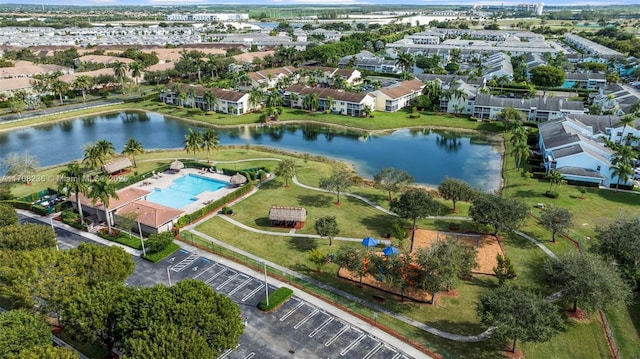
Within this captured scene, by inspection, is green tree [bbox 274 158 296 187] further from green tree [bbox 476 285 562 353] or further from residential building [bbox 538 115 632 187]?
residential building [bbox 538 115 632 187]

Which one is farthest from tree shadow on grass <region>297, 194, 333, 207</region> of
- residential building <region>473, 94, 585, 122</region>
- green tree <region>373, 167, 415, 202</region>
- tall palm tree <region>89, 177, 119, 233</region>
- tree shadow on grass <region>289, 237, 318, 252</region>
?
residential building <region>473, 94, 585, 122</region>

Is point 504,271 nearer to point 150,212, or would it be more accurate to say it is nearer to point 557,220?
point 557,220

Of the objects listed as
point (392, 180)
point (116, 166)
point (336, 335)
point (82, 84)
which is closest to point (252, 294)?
point (336, 335)

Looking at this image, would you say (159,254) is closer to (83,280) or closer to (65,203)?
(83,280)

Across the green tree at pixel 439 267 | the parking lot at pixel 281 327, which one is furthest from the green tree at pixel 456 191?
the parking lot at pixel 281 327

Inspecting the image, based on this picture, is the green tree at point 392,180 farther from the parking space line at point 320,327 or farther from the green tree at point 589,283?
the parking space line at point 320,327

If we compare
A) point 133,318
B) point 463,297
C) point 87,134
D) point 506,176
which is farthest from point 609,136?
point 87,134
